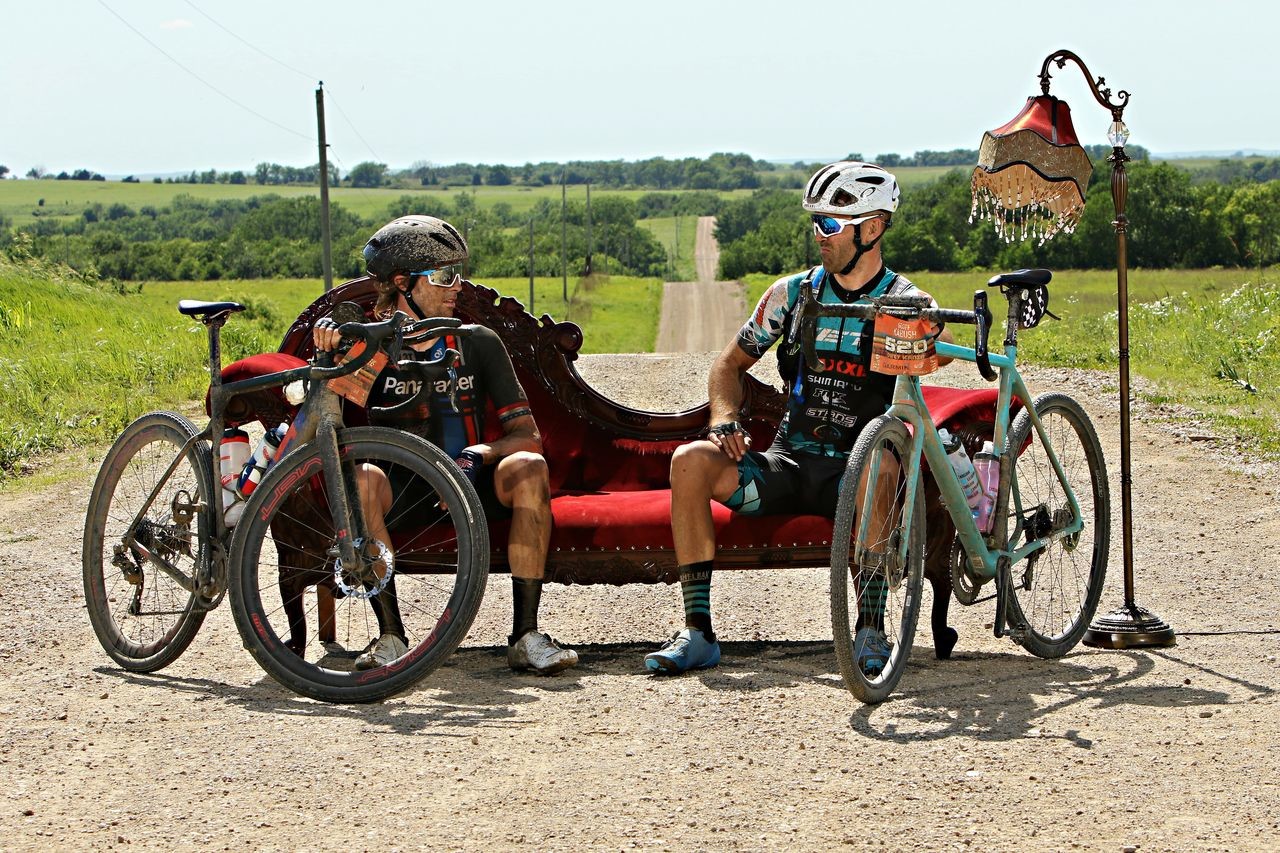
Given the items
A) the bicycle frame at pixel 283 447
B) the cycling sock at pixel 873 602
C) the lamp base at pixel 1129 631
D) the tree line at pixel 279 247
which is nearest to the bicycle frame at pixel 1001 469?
the cycling sock at pixel 873 602

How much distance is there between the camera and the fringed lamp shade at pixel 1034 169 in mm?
5871

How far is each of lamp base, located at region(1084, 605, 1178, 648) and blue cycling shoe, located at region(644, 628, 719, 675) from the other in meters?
1.51

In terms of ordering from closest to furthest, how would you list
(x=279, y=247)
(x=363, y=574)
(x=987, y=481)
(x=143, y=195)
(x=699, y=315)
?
(x=363, y=574) < (x=987, y=481) < (x=699, y=315) < (x=279, y=247) < (x=143, y=195)

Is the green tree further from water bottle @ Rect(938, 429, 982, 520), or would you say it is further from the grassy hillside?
water bottle @ Rect(938, 429, 982, 520)

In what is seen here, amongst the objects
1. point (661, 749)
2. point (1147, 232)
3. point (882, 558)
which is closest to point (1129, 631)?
point (882, 558)

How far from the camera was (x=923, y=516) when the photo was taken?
17.1 feet

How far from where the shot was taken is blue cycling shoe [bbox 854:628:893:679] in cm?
506

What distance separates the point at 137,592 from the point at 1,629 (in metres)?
1.14

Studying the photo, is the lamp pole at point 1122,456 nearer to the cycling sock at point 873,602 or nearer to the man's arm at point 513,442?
the cycling sock at point 873,602

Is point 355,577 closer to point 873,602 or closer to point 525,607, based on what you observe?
point 525,607

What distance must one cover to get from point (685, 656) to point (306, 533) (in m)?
1.45

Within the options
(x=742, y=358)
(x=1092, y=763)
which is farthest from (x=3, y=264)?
(x=1092, y=763)

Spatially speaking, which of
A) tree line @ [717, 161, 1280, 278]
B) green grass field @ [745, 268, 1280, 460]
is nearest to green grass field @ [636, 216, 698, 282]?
tree line @ [717, 161, 1280, 278]

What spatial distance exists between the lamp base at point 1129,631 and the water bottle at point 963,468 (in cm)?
84
